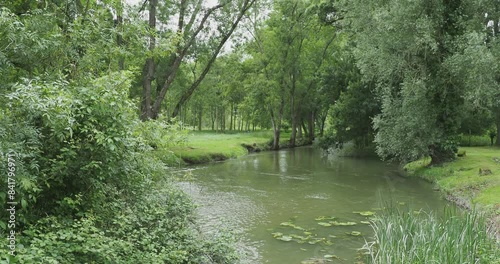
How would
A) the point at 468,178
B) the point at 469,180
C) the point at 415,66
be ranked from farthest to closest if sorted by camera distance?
the point at 415,66, the point at 468,178, the point at 469,180

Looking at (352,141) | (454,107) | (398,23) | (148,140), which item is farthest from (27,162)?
(352,141)

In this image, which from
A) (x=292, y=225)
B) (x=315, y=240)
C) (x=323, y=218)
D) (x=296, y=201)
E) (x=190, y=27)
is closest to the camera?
(x=315, y=240)

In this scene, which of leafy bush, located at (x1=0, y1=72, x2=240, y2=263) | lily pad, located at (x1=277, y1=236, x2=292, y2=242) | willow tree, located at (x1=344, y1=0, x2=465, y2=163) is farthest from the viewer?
willow tree, located at (x1=344, y1=0, x2=465, y2=163)

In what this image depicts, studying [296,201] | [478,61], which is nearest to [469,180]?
[478,61]

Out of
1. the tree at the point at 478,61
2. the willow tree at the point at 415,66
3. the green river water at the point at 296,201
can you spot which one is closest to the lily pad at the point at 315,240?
the green river water at the point at 296,201

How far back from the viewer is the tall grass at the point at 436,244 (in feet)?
19.0

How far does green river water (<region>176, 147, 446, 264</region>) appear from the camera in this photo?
9.34 metres

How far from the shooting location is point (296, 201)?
14.8 m

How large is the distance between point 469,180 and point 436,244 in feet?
37.7

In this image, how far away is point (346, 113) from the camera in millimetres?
30875

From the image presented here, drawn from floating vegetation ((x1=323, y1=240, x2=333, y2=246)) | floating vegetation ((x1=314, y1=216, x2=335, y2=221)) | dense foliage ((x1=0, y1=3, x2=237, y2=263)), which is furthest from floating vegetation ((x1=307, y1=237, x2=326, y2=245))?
dense foliage ((x1=0, y1=3, x2=237, y2=263))

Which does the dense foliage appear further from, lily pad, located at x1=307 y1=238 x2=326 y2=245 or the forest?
lily pad, located at x1=307 y1=238 x2=326 y2=245

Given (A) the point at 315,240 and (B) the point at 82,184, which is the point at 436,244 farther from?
(B) the point at 82,184

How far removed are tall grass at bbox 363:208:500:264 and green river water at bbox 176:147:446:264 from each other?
4.99 feet
